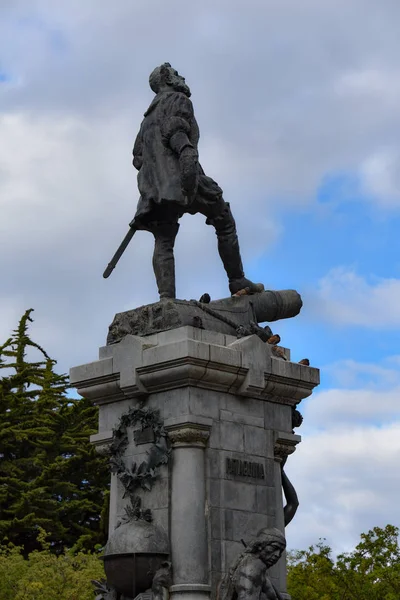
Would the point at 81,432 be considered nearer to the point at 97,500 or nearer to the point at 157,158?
the point at 97,500

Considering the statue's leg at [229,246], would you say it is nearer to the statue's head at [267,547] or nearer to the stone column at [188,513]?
the stone column at [188,513]

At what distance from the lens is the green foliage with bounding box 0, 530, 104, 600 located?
25.4 metres

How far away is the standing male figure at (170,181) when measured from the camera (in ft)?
48.5

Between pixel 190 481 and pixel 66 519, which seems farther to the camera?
pixel 66 519

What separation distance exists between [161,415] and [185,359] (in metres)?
0.79

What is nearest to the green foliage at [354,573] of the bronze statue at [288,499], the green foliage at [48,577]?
the green foliage at [48,577]

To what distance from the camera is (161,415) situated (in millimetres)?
13742

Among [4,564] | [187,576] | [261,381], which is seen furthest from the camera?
[4,564]

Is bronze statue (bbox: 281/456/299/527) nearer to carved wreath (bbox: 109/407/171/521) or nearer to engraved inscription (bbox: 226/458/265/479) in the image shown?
engraved inscription (bbox: 226/458/265/479)

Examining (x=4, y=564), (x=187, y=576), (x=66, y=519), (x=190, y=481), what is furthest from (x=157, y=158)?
(x=66, y=519)

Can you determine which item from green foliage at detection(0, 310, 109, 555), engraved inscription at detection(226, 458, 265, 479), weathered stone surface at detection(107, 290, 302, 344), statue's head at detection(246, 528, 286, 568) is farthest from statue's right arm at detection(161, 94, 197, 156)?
green foliage at detection(0, 310, 109, 555)

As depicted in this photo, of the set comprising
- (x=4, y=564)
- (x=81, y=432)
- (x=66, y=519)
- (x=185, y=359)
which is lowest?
(x=185, y=359)

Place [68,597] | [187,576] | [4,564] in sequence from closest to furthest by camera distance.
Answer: [187,576], [68,597], [4,564]

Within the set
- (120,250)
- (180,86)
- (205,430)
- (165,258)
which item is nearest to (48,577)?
(120,250)
